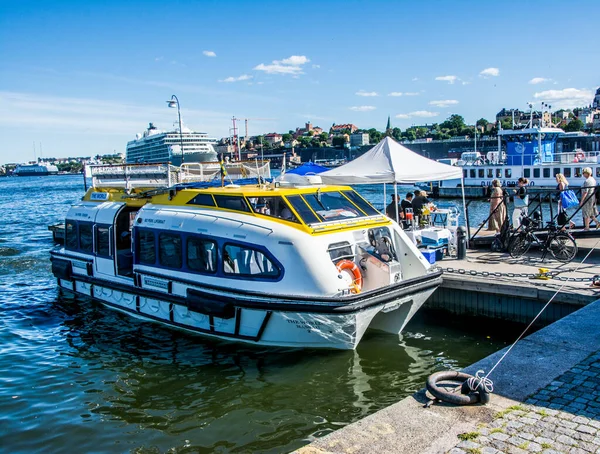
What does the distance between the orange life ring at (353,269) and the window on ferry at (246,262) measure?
4.05ft

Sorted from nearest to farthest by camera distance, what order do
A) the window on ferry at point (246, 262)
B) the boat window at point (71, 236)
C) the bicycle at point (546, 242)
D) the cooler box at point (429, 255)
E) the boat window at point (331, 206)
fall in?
the window on ferry at point (246, 262)
the boat window at point (331, 206)
the cooler box at point (429, 255)
the bicycle at point (546, 242)
the boat window at point (71, 236)

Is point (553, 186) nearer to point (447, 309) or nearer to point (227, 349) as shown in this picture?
point (447, 309)

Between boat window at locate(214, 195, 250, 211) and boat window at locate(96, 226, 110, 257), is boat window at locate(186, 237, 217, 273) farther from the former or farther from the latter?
boat window at locate(96, 226, 110, 257)

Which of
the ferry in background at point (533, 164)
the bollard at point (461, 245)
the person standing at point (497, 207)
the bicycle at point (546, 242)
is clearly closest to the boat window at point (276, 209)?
the bollard at point (461, 245)

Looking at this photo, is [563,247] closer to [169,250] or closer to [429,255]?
[429,255]

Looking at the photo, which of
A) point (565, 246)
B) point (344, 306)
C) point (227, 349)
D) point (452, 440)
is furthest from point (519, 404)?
point (565, 246)

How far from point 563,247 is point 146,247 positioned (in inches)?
374

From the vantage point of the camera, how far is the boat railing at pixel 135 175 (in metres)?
13.4

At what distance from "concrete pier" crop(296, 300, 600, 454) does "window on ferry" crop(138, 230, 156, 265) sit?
6.81 metres

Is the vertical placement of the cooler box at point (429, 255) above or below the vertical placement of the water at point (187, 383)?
above

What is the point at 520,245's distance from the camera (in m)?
13.6

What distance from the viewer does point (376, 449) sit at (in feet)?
17.0

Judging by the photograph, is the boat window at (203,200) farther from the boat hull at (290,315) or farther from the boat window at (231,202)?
the boat hull at (290,315)

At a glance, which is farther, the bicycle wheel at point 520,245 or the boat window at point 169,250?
the bicycle wheel at point 520,245
